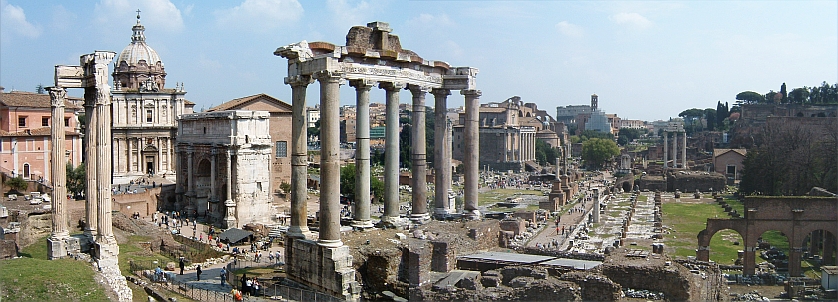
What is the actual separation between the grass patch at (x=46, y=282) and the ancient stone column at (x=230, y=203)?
19.2m

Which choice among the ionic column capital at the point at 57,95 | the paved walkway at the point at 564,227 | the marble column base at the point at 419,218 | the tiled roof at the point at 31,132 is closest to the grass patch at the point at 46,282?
the ionic column capital at the point at 57,95

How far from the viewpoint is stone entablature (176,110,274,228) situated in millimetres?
35625

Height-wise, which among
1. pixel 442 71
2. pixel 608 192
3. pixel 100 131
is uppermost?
pixel 442 71

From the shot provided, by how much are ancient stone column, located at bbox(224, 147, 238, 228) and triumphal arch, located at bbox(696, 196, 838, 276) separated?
878 inches

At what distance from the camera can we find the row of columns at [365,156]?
48.8 ft

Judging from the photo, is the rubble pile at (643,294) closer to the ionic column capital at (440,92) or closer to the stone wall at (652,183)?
the ionic column capital at (440,92)

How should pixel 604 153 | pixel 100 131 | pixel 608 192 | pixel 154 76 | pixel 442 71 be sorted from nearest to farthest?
pixel 100 131 → pixel 442 71 → pixel 154 76 → pixel 608 192 → pixel 604 153

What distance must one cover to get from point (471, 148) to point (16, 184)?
2400cm

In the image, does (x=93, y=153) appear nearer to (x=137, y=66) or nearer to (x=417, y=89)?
(x=417, y=89)

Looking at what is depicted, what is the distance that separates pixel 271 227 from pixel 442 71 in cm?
1644

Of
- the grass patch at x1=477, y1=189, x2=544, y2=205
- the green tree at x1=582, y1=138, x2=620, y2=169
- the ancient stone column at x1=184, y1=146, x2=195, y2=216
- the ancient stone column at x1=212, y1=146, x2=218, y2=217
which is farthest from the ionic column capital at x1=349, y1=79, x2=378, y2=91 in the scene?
the green tree at x1=582, y1=138, x2=620, y2=169

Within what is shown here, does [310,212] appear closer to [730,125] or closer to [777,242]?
[777,242]

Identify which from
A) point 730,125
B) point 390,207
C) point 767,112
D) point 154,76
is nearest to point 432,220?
point 390,207

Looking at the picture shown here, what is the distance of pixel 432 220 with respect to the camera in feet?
66.4
